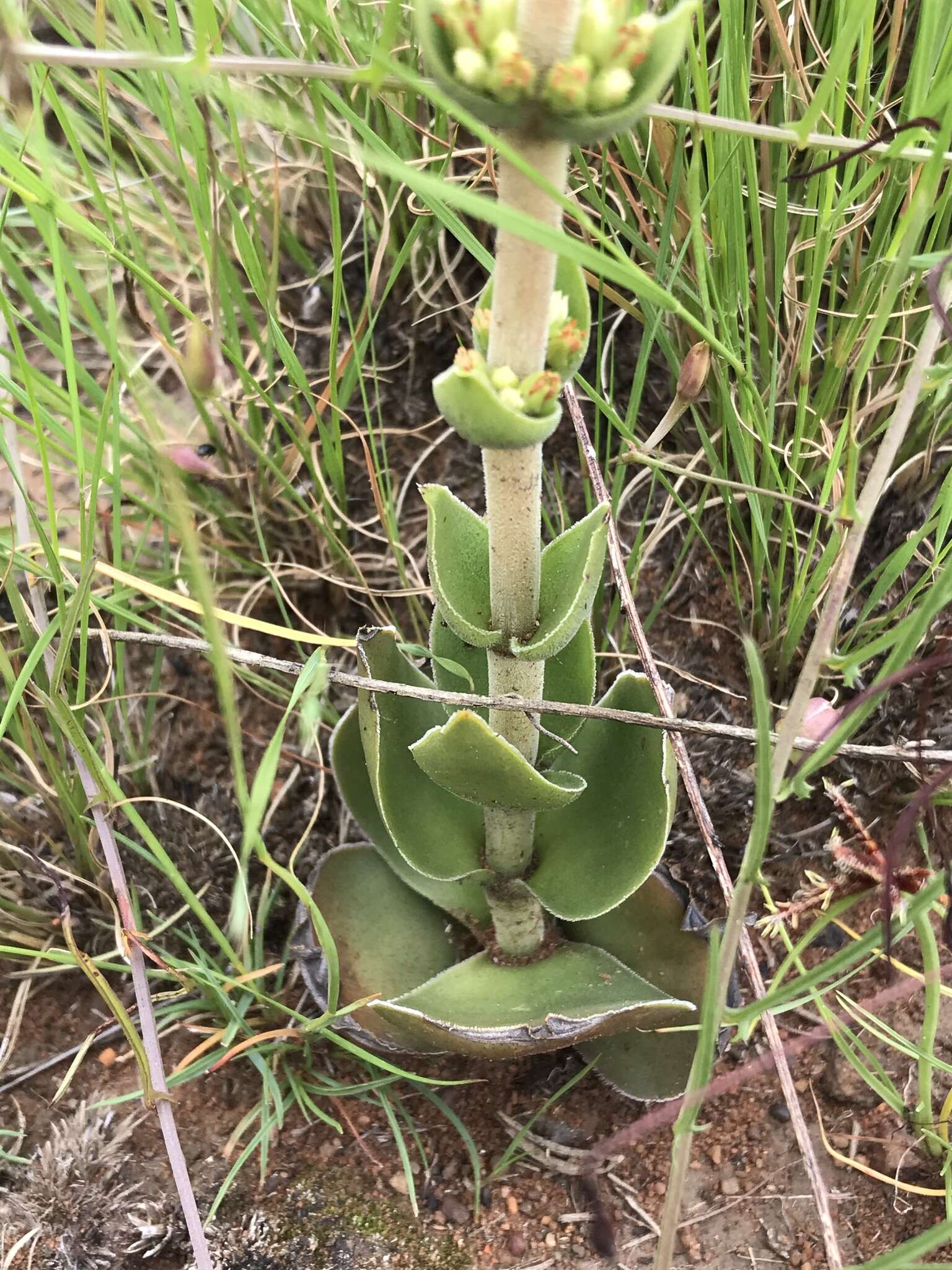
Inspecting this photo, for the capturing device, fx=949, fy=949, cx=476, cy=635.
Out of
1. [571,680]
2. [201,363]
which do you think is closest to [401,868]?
[571,680]

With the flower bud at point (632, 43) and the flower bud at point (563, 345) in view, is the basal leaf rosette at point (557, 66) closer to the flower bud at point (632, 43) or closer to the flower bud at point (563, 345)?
the flower bud at point (632, 43)

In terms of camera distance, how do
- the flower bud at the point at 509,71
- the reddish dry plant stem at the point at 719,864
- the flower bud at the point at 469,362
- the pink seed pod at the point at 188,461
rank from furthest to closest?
the pink seed pod at the point at 188,461
the reddish dry plant stem at the point at 719,864
the flower bud at the point at 469,362
the flower bud at the point at 509,71

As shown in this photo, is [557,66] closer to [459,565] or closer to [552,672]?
[459,565]

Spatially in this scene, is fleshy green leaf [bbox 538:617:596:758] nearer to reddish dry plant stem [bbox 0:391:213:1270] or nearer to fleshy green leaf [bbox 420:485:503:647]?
fleshy green leaf [bbox 420:485:503:647]

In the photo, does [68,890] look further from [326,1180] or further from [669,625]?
[669,625]

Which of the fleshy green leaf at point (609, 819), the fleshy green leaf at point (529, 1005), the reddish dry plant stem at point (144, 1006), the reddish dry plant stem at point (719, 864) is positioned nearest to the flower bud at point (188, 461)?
the reddish dry plant stem at point (144, 1006)

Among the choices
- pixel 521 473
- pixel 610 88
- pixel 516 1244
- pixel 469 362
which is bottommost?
pixel 516 1244
